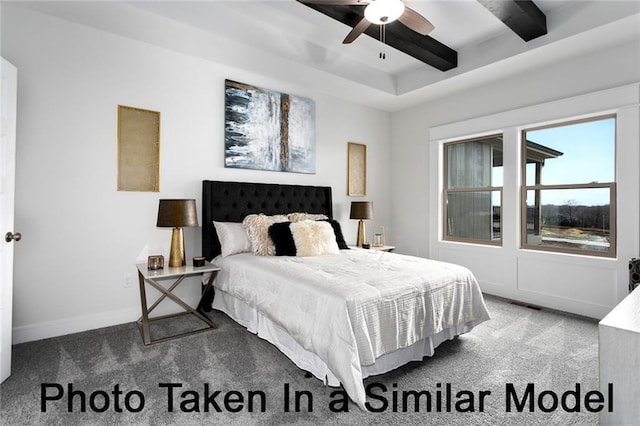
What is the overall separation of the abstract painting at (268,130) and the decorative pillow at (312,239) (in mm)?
1097

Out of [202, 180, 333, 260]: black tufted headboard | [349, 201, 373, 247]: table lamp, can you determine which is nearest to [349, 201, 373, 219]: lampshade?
[349, 201, 373, 247]: table lamp

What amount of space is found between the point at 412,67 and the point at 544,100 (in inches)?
Answer: 62.2

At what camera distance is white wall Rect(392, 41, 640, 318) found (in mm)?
3066

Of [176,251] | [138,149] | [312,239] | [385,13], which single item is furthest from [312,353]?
[138,149]

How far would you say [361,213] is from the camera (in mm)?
4418

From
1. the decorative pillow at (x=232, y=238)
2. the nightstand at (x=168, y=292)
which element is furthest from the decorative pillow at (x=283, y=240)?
the nightstand at (x=168, y=292)

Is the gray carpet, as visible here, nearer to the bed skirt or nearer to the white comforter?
the bed skirt

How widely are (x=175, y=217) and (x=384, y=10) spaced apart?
2.31 m

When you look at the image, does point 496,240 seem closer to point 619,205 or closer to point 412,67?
point 619,205

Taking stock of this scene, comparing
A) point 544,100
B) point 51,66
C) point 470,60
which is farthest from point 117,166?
point 544,100

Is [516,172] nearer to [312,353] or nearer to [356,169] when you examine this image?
[356,169]

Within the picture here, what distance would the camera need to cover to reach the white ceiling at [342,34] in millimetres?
2721

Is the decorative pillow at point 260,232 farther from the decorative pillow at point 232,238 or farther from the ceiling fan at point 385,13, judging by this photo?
the ceiling fan at point 385,13

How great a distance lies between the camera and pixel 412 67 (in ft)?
13.9
